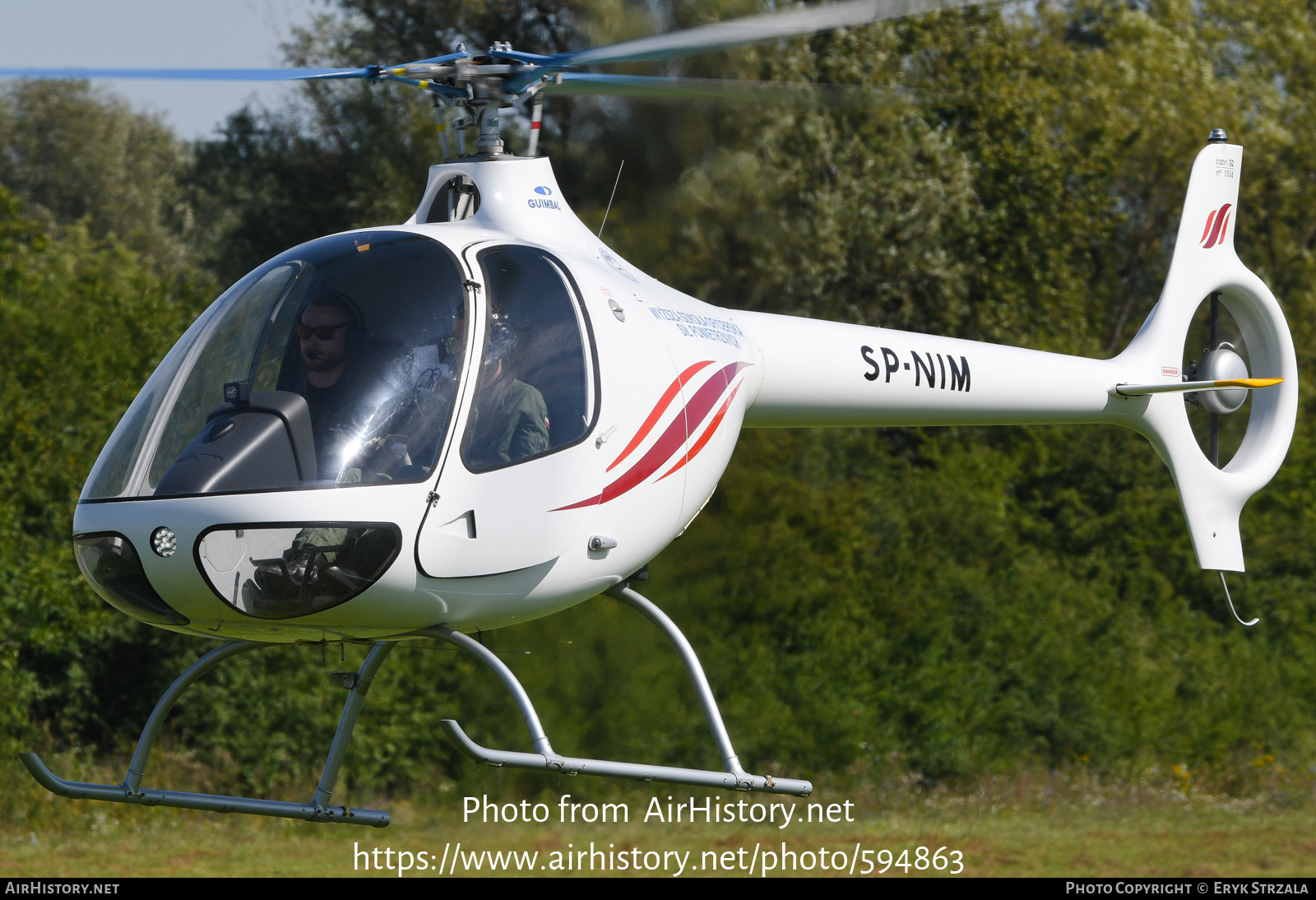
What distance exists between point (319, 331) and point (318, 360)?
104mm

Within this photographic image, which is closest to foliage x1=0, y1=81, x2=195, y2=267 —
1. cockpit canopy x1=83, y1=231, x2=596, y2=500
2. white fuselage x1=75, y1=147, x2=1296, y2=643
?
white fuselage x1=75, y1=147, x2=1296, y2=643

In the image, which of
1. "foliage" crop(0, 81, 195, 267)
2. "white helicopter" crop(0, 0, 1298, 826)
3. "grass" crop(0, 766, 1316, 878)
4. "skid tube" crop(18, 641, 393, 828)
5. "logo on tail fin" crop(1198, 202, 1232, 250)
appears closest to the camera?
"white helicopter" crop(0, 0, 1298, 826)

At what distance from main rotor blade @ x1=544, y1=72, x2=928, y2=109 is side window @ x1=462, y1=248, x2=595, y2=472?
0.74 m

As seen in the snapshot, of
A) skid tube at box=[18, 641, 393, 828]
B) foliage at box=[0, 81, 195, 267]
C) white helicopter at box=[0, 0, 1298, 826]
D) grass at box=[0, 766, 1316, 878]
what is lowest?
grass at box=[0, 766, 1316, 878]

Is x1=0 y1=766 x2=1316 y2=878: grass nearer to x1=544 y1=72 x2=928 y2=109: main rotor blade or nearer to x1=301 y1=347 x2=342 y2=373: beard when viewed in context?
x1=301 y1=347 x2=342 y2=373: beard

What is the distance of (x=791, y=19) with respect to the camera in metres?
4.10

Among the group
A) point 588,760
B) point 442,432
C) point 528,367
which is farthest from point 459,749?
point 528,367

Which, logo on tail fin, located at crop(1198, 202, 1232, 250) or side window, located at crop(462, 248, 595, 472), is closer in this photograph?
side window, located at crop(462, 248, 595, 472)

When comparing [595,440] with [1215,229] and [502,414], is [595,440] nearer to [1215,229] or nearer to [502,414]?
[502,414]

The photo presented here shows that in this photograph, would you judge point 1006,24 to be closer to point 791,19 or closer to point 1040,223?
point 1040,223

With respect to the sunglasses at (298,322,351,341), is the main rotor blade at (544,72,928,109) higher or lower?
higher

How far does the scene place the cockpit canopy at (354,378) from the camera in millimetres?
3891

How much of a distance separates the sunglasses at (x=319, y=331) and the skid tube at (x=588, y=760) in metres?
0.93

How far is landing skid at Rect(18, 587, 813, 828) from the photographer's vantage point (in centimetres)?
411
